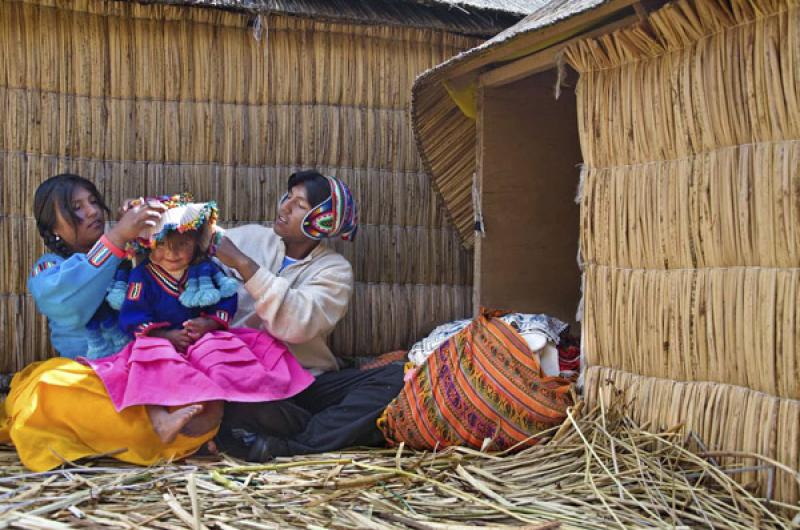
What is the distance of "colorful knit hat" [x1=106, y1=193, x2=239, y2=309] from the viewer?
351 cm

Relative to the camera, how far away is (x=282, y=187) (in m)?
4.51

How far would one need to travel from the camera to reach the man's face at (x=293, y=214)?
393 cm

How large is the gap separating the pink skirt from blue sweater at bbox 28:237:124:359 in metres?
0.22

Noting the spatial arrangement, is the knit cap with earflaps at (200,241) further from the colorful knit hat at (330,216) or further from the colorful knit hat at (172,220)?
the colorful knit hat at (330,216)

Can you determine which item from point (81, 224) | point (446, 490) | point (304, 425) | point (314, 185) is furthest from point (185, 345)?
point (446, 490)

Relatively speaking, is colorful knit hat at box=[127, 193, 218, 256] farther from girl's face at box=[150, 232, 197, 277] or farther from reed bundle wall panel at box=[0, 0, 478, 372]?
reed bundle wall panel at box=[0, 0, 478, 372]

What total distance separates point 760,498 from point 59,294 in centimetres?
260

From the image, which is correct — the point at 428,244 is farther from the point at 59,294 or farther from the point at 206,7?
the point at 59,294

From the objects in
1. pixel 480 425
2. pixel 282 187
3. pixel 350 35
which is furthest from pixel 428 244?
pixel 480 425

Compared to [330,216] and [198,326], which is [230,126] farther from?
[198,326]

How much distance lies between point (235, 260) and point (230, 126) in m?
1.11

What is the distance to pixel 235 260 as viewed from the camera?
3.58 m

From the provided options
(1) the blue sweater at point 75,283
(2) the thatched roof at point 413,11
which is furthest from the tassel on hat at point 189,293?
(2) the thatched roof at point 413,11

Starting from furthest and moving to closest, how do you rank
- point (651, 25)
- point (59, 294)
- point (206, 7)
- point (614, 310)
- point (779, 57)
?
1. point (206, 7)
2. point (59, 294)
3. point (614, 310)
4. point (651, 25)
5. point (779, 57)
